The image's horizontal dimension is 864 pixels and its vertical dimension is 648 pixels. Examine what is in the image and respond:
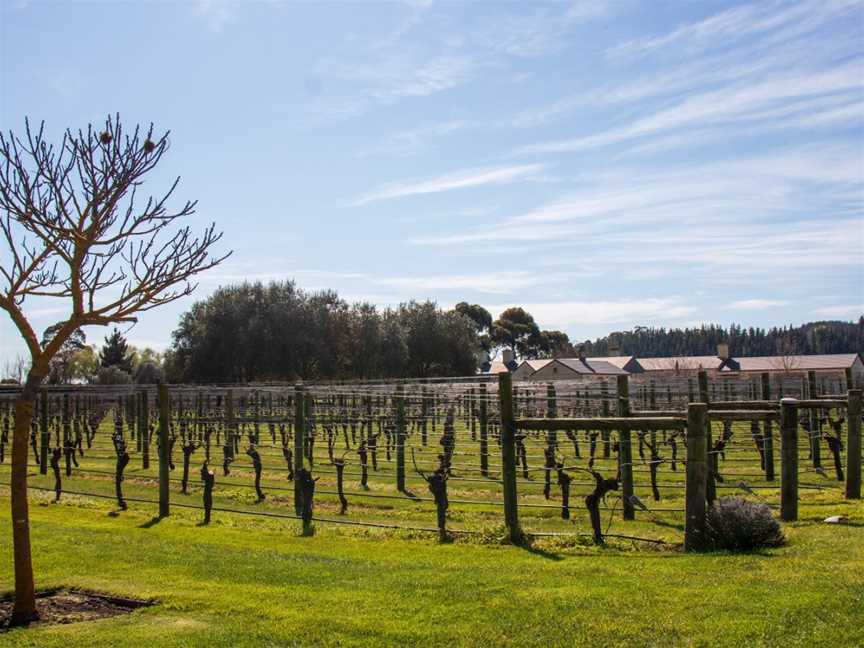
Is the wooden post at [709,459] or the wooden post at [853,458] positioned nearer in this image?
the wooden post at [709,459]

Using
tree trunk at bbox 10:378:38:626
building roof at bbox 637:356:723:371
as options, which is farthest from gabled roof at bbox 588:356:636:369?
tree trunk at bbox 10:378:38:626

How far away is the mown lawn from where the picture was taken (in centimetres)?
616

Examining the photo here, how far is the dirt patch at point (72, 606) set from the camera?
23.5 ft

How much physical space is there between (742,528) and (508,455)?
314cm

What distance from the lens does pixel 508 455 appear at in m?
11.1

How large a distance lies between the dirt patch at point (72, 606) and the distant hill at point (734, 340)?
128694 mm

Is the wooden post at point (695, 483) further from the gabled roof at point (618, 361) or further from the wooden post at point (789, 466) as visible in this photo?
the gabled roof at point (618, 361)

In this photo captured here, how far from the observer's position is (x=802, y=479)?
1711cm

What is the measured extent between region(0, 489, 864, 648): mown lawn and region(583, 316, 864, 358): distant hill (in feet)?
414

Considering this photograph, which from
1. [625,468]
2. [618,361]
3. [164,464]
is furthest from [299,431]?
[618,361]

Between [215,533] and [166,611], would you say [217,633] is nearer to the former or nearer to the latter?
[166,611]

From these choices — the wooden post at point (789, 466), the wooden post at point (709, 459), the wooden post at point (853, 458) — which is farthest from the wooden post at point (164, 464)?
the wooden post at point (853, 458)

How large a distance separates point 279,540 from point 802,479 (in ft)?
35.9

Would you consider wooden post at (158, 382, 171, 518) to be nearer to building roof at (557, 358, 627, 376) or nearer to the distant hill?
building roof at (557, 358, 627, 376)
